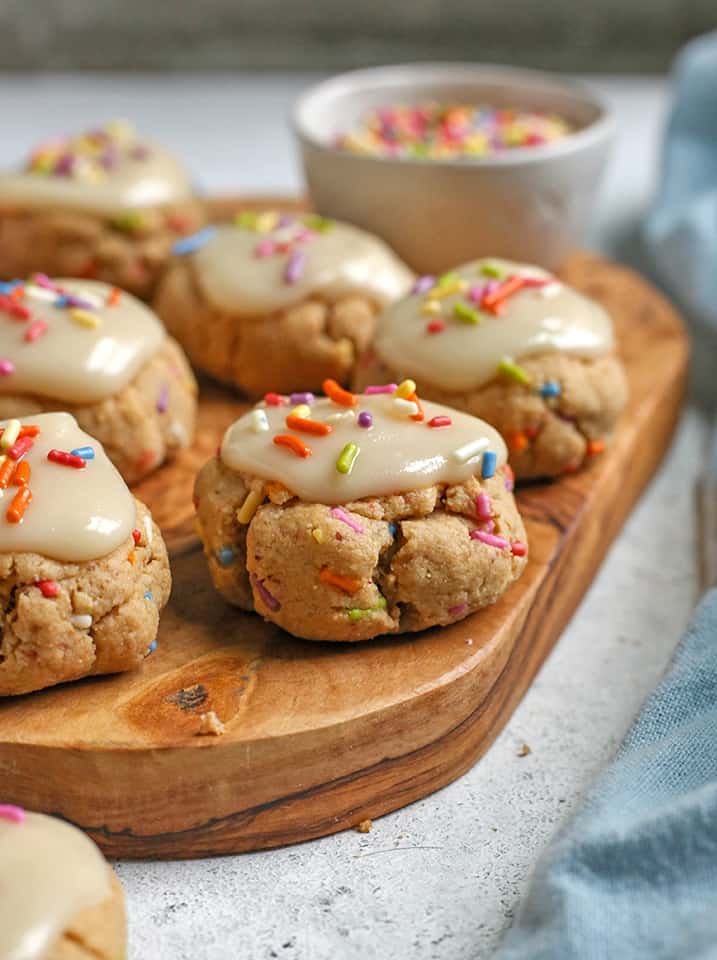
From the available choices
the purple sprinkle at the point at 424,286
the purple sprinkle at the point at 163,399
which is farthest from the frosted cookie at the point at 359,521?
the purple sprinkle at the point at 424,286

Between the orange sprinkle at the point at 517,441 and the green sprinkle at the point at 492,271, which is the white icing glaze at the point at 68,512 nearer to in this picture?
the orange sprinkle at the point at 517,441

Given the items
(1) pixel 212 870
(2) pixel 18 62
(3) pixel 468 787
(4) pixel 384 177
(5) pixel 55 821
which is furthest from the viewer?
(2) pixel 18 62

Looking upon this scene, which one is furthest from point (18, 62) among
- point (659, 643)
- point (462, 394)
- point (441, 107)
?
point (659, 643)

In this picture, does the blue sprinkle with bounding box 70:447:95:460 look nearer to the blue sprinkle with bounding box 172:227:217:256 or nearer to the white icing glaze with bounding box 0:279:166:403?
the white icing glaze with bounding box 0:279:166:403

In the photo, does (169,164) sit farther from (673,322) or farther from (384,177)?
(673,322)

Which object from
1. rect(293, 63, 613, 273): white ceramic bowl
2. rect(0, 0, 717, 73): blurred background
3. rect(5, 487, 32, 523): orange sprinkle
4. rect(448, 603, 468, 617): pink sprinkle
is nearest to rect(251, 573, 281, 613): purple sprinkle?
rect(448, 603, 468, 617): pink sprinkle
